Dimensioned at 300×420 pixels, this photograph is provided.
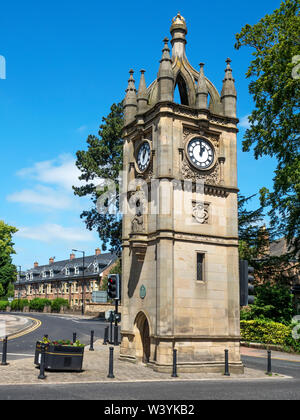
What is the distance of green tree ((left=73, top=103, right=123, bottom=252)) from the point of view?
4541 centimetres

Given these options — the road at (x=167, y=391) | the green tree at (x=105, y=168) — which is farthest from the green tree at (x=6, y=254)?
the road at (x=167, y=391)

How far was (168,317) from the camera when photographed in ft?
60.5

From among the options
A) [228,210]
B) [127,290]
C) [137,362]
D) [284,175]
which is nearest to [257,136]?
[284,175]

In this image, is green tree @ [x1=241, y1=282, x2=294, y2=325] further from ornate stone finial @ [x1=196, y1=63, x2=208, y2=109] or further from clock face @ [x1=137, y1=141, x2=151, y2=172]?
ornate stone finial @ [x1=196, y1=63, x2=208, y2=109]

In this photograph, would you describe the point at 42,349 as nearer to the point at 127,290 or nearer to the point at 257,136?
the point at 127,290

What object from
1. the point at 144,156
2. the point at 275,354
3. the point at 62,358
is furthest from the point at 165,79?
the point at 275,354

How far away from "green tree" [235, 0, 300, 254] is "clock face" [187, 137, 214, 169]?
207 inches

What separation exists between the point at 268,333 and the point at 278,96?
625 inches

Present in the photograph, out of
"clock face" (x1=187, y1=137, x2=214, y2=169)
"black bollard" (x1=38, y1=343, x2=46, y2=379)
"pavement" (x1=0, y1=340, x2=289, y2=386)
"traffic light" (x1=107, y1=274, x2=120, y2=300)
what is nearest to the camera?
"pavement" (x1=0, y1=340, x2=289, y2=386)

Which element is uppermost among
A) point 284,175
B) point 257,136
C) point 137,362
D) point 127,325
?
point 257,136

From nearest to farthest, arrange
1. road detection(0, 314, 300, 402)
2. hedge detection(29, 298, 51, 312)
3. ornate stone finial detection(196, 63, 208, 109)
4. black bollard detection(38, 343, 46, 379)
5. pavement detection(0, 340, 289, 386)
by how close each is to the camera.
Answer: road detection(0, 314, 300, 402) → pavement detection(0, 340, 289, 386) → black bollard detection(38, 343, 46, 379) → ornate stone finial detection(196, 63, 208, 109) → hedge detection(29, 298, 51, 312)

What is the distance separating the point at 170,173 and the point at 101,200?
26.1 meters

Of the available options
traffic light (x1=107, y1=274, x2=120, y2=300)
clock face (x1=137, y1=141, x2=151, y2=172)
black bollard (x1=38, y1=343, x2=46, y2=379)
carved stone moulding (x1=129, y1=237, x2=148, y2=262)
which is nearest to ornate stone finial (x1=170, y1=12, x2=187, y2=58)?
clock face (x1=137, y1=141, x2=151, y2=172)

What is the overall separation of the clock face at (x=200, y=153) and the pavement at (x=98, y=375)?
870 centimetres
